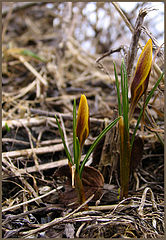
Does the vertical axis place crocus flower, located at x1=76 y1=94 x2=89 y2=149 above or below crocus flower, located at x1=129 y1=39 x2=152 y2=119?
below

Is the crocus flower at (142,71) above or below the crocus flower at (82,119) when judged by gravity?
above

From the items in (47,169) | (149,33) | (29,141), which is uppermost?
Result: (149,33)

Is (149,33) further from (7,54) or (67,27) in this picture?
(7,54)

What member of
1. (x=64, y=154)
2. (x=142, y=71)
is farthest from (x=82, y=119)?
(x=64, y=154)

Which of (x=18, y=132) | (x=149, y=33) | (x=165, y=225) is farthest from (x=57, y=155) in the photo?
(x=149, y=33)

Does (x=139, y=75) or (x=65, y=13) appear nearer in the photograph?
(x=139, y=75)
